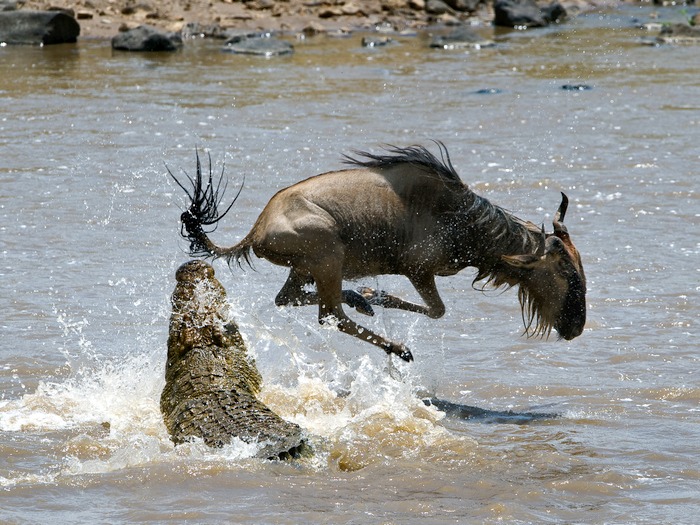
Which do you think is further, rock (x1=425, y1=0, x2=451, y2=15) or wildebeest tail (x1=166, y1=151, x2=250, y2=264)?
rock (x1=425, y1=0, x2=451, y2=15)

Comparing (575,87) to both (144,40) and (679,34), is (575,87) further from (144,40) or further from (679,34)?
(144,40)

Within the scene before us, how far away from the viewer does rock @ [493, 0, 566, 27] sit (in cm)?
2644

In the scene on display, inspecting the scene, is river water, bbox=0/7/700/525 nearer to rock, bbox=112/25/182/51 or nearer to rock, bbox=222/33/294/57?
rock, bbox=222/33/294/57

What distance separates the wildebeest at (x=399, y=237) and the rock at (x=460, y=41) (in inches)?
640

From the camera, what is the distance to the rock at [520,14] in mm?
26438

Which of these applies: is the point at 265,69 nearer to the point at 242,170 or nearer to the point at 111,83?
the point at 111,83

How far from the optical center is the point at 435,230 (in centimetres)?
688

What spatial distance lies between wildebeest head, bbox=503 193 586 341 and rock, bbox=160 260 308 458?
1706mm

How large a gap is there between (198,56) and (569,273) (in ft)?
50.2

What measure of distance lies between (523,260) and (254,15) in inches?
752

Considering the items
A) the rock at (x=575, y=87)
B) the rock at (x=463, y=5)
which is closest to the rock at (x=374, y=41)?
the rock at (x=463, y=5)

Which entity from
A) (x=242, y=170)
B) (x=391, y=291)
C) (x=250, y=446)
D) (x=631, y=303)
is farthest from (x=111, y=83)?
(x=250, y=446)

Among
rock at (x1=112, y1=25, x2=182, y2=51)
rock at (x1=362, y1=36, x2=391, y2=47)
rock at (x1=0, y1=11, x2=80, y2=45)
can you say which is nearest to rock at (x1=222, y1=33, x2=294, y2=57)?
rock at (x1=112, y1=25, x2=182, y2=51)

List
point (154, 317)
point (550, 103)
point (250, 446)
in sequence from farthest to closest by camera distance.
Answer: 1. point (550, 103)
2. point (154, 317)
3. point (250, 446)
